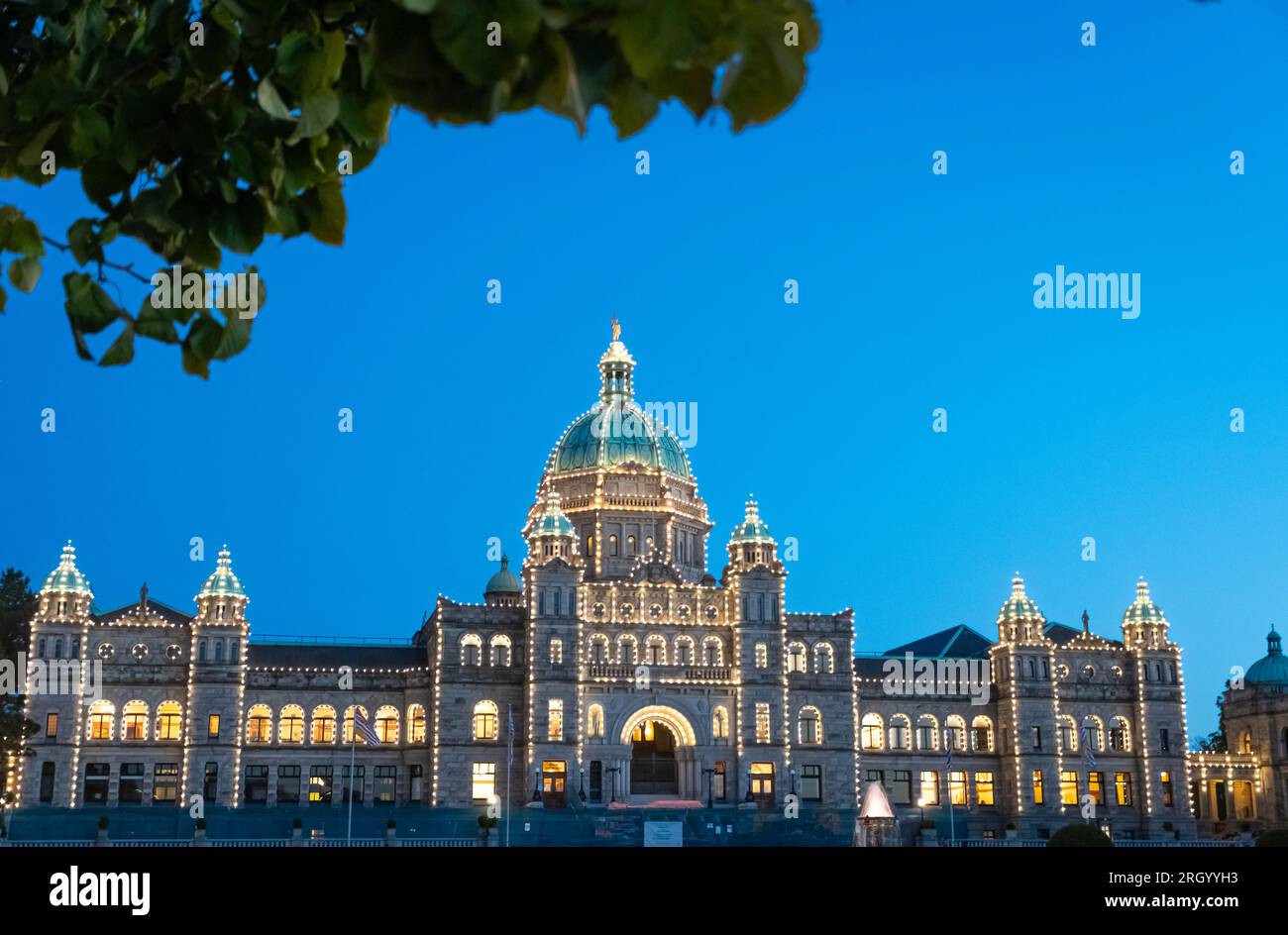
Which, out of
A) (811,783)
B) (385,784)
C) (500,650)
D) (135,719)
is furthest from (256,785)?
(811,783)

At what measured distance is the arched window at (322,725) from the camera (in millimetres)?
75812

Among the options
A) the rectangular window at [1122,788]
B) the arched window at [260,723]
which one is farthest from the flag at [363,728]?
the rectangular window at [1122,788]

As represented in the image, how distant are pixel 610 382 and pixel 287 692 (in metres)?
27.9

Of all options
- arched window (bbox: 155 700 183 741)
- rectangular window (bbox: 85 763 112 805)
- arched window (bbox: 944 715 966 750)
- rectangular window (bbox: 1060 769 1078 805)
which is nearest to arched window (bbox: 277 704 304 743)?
arched window (bbox: 155 700 183 741)

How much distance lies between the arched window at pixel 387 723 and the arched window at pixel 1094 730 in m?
39.1

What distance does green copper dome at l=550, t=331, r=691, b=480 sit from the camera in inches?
3344

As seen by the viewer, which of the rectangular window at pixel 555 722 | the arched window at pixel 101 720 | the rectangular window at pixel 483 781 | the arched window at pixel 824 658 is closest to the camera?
the rectangular window at pixel 555 722

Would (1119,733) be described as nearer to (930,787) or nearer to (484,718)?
(930,787)

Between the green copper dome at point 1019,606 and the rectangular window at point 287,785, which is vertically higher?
the green copper dome at point 1019,606

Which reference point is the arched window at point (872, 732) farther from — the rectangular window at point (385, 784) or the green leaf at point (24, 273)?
the green leaf at point (24, 273)

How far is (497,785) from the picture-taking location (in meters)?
73.4

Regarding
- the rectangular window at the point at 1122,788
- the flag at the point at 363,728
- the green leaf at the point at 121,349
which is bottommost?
the rectangular window at the point at 1122,788
